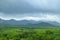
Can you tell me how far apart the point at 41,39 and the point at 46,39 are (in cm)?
318

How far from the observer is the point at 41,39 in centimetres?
8512

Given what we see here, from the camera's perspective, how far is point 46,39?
86500 mm

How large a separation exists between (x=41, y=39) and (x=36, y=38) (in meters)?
3.61

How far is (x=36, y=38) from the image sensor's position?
83.0 metres

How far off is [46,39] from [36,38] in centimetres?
674
